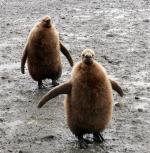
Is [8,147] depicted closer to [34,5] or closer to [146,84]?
[146,84]

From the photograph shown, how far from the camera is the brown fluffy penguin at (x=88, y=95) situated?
547 cm

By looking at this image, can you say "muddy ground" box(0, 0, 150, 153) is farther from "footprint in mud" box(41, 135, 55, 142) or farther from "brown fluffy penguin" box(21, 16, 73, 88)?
"brown fluffy penguin" box(21, 16, 73, 88)

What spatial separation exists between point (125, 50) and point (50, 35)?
2170mm

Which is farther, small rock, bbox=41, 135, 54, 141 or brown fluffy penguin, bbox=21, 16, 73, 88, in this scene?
brown fluffy penguin, bbox=21, 16, 73, 88

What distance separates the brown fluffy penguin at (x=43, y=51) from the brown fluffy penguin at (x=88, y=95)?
1594 millimetres

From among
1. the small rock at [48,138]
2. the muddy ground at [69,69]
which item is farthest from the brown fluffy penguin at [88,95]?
the small rock at [48,138]

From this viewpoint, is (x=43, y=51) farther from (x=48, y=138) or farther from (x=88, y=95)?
(x=88, y=95)

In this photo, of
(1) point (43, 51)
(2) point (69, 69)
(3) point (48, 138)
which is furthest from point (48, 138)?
(2) point (69, 69)

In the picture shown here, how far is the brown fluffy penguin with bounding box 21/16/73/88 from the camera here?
23.4 feet

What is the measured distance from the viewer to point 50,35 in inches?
281

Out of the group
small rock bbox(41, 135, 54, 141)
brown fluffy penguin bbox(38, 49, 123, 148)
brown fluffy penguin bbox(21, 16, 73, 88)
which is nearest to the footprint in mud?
small rock bbox(41, 135, 54, 141)

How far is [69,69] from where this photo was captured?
822cm

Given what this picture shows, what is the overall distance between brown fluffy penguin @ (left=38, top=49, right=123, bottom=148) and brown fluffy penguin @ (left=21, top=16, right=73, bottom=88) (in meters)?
1.59

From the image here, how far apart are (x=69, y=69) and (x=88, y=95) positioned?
2760 mm
